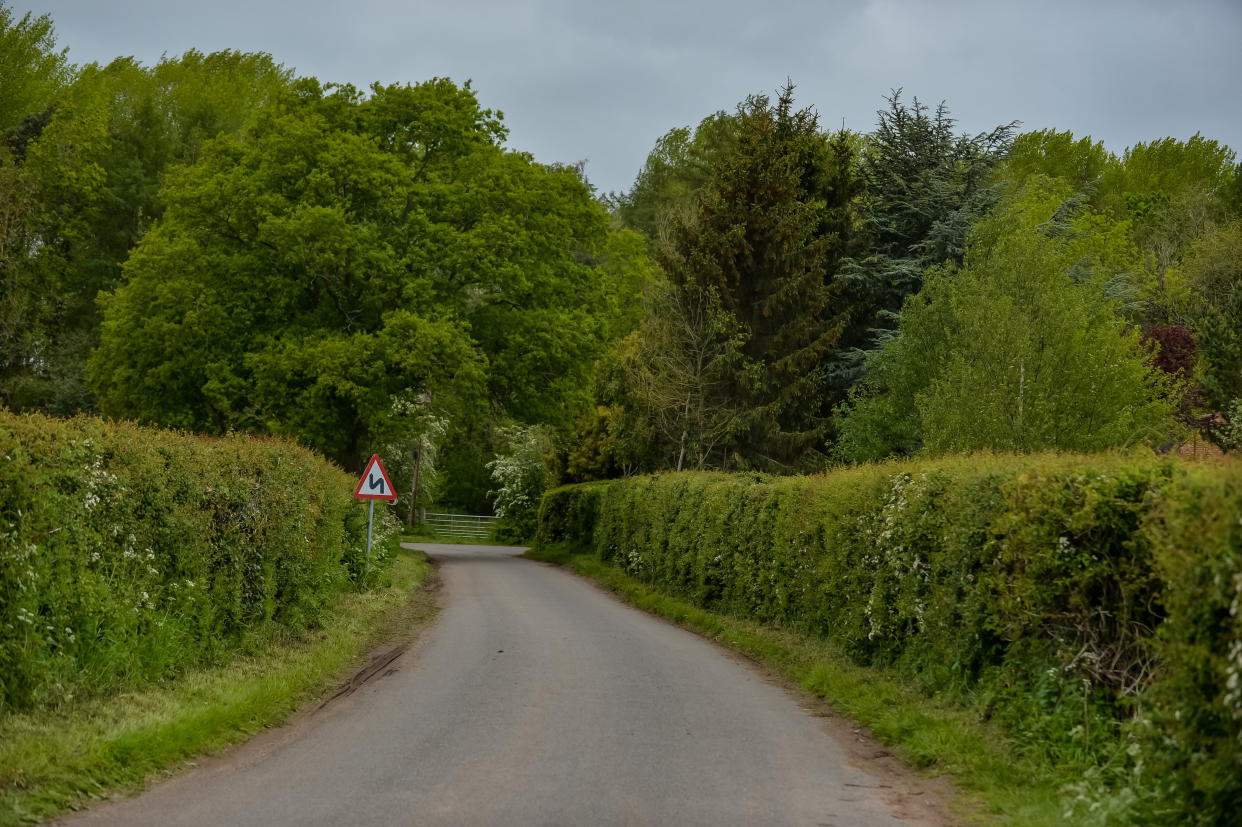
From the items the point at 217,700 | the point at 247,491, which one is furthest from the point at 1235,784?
the point at 247,491

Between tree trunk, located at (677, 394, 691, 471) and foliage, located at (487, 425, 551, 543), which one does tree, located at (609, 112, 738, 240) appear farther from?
tree trunk, located at (677, 394, 691, 471)

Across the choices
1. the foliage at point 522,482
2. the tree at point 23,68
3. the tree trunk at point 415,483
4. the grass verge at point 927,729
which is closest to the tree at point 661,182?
the foliage at point 522,482

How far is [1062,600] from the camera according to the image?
8.62m

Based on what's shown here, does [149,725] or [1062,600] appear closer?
[149,725]

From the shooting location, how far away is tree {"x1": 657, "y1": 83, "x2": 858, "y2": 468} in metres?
33.7

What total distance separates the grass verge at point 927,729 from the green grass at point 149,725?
5.56m

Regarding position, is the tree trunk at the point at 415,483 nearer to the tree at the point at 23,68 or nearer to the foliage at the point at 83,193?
the foliage at the point at 83,193

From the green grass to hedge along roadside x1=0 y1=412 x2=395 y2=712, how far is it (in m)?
0.28

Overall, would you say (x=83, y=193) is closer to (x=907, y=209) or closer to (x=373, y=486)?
(x=373, y=486)

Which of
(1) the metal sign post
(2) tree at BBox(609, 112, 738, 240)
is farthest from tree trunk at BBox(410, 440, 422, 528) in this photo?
(1) the metal sign post

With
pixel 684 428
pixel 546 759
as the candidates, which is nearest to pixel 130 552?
pixel 546 759

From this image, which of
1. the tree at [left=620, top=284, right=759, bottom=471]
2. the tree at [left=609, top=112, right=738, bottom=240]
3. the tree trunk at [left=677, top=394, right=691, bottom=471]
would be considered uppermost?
the tree at [left=609, top=112, right=738, bottom=240]

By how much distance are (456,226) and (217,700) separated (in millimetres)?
25892

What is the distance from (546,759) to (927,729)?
3420mm
